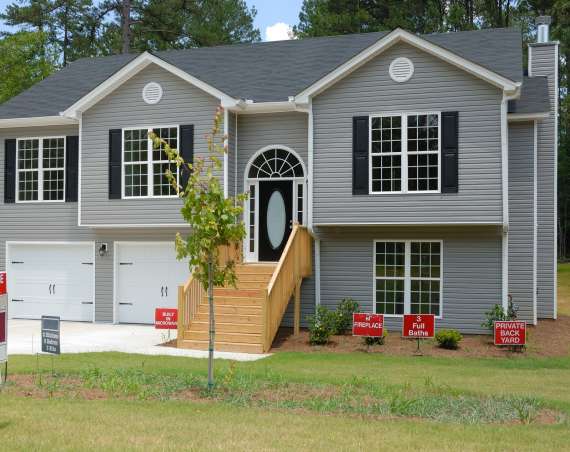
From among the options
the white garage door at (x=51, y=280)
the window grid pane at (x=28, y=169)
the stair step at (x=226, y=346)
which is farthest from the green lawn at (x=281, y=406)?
the window grid pane at (x=28, y=169)

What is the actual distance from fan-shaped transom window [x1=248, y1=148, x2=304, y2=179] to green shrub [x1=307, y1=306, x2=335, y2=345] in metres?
3.69

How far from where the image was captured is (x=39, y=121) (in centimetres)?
2009

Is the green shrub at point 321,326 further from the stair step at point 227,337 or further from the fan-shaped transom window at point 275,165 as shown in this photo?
the fan-shaped transom window at point 275,165

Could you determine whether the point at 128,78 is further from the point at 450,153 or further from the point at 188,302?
the point at 450,153

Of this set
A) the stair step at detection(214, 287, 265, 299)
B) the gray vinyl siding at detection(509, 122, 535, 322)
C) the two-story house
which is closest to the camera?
the stair step at detection(214, 287, 265, 299)

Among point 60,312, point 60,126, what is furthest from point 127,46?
point 60,312

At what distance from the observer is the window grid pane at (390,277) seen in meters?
17.4

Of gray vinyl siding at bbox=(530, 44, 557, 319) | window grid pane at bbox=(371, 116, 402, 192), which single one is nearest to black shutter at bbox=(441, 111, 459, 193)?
window grid pane at bbox=(371, 116, 402, 192)

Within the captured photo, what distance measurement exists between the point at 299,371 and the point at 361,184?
19.8ft

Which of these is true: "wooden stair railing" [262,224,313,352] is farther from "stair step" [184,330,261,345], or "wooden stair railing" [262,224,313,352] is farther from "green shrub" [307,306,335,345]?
"green shrub" [307,306,335,345]

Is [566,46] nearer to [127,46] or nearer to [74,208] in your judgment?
[127,46]

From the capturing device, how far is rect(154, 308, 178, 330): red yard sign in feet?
51.6

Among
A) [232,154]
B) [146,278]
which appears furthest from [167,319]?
[232,154]

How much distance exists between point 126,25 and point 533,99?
74.0 ft
